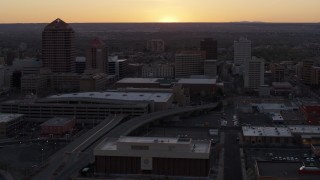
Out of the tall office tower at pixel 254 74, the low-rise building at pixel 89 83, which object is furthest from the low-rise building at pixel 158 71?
the tall office tower at pixel 254 74

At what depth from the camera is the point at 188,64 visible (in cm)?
3434

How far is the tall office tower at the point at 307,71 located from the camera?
3120 cm

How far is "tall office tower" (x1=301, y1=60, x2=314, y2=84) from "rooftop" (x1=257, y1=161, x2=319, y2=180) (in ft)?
58.1

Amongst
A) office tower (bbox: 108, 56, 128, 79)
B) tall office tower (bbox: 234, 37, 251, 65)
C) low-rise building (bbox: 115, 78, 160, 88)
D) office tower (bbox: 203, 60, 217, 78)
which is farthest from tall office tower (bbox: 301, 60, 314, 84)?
office tower (bbox: 108, 56, 128, 79)

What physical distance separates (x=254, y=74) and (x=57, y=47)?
37.9 feet

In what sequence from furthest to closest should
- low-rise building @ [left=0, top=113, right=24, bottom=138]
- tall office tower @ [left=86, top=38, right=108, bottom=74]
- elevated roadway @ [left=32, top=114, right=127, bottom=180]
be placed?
1. tall office tower @ [left=86, top=38, right=108, bottom=74]
2. low-rise building @ [left=0, top=113, right=24, bottom=138]
3. elevated roadway @ [left=32, top=114, right=127, bottom=180]

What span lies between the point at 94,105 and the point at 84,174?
8500 mm

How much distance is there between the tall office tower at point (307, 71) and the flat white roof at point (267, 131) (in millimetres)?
13306

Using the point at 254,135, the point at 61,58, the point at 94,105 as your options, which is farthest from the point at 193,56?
the point at 254,135

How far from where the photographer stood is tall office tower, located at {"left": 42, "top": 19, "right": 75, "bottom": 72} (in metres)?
32.9

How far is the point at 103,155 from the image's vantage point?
1330 cm

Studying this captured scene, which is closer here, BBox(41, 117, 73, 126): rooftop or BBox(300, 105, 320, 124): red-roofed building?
BBox(41, 117, 73, 126): rooftop

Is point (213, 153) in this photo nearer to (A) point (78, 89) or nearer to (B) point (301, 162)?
(B) point (301, 162)

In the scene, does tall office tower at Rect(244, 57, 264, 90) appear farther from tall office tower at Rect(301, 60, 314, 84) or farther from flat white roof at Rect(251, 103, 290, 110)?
flat white roof at Rect(251, 103, 290, 110)
